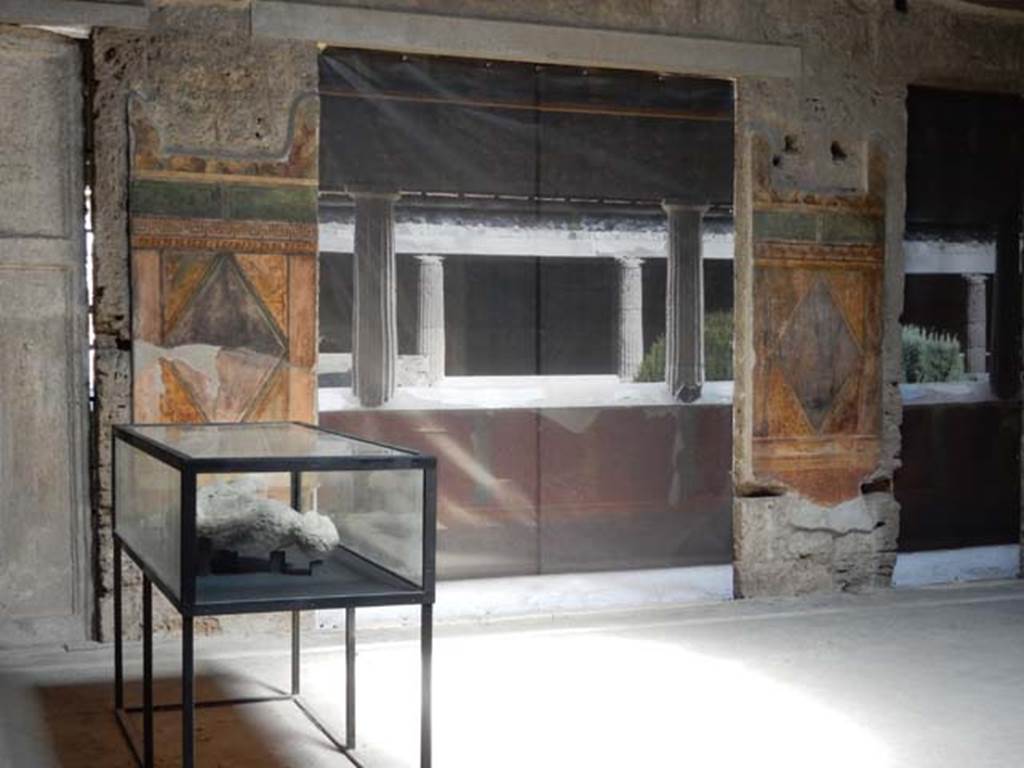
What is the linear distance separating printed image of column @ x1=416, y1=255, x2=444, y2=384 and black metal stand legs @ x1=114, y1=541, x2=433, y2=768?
1.79 meters

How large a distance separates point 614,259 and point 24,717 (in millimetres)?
3454

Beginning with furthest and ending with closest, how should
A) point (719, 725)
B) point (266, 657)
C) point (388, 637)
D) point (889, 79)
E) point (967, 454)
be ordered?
point (967, 454), point (889, 79), point (388, 637), point (266, 657), point (719, 725)

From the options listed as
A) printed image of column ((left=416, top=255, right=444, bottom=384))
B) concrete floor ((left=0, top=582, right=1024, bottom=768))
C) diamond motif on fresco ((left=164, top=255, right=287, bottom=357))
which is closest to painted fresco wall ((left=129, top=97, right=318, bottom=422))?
diamond motif on fresco ((left=164, top=255, right=287, bottom=357))

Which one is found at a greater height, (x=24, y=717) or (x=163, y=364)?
(x=163, y=364)

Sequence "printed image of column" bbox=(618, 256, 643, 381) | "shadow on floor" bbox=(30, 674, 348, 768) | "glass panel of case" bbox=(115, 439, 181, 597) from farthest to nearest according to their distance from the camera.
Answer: "printed image of column" bbox=(618, 256, 643, 381) → "shadow on floor" bbox=(30, 674, 348, 768) → "glass panel of case" bbox=(115, 439, 181, 597)

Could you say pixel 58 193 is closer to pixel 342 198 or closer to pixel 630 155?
pixel 342 198

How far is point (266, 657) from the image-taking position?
492cm

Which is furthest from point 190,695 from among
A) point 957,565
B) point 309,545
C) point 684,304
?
point 957,565

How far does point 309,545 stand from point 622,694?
1490mm

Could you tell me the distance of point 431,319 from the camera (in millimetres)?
5938

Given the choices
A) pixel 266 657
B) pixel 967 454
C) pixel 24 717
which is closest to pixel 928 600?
pixel 967 454

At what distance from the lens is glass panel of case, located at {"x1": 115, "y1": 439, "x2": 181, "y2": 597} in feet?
10.2

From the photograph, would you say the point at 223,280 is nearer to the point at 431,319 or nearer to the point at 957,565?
the point at 431,319

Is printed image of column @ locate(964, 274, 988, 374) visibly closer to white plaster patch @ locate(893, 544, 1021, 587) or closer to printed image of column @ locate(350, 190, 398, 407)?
white plaster patch @ locate(893, 544, 1021, 587)
